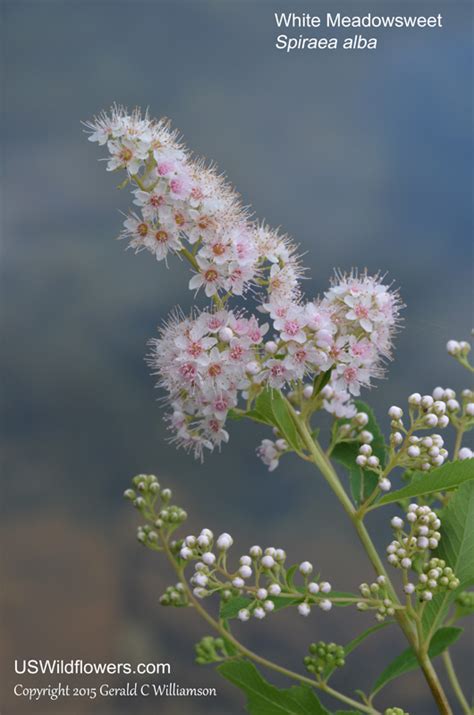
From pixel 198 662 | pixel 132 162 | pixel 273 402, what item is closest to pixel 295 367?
pixel 273 402

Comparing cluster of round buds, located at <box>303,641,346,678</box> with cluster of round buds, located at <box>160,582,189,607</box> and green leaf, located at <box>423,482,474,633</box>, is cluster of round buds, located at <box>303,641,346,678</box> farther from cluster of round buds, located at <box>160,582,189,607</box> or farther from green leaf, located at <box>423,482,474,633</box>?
cluster of round buds, located at <box>160,582,189,607</box>

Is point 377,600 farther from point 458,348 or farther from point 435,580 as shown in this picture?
point 458,348

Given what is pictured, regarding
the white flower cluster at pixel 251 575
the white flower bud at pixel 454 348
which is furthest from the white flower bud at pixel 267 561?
the white flower bud at pixel 454 348

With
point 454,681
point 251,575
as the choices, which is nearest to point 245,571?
point 251,575

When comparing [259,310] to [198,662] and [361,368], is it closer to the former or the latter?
[361,368]

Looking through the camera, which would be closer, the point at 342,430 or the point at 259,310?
the point at 259,310

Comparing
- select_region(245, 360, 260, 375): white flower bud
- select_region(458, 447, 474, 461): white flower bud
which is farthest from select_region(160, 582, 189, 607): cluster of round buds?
select_region(458, 447, 474, 461): white flower bud

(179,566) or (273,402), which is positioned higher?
(273,402)
